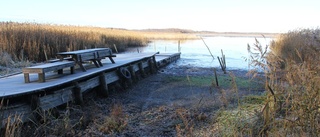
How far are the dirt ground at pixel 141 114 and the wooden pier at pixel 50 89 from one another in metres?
0.24

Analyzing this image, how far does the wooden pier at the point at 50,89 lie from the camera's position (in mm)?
4727

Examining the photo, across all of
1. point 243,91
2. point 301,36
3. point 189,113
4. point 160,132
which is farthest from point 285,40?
point 160,132

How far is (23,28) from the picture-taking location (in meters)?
13.0

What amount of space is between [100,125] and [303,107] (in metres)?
3.21

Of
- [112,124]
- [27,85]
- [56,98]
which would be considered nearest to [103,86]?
[56,98]

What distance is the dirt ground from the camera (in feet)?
15.9

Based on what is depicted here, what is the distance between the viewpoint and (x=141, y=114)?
611cm

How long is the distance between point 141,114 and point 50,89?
1.79m

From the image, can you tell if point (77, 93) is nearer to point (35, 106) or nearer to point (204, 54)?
point (35, 106)

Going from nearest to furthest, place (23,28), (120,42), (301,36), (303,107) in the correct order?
1. (303,107)
2. (23,28)
3. (301,36)
4. (120,42)

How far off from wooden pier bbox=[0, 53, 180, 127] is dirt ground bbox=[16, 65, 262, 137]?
0.24m

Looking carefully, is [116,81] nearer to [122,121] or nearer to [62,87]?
[62,87]

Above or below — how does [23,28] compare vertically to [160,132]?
above

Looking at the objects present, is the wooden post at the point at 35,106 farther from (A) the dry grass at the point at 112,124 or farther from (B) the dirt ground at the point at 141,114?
(A) the dry grass at the point at 112,124
